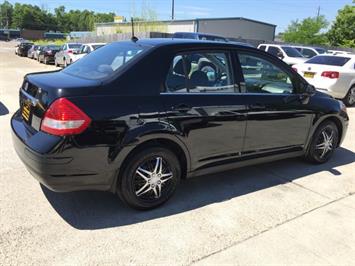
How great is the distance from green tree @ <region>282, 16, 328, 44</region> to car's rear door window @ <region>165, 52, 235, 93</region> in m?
49.3

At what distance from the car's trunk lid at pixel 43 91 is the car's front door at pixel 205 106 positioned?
0.79 meters

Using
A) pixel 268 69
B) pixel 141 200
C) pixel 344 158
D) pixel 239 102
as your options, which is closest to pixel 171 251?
pixel 141 200

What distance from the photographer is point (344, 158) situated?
5.93 m

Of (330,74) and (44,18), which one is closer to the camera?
(330,74)

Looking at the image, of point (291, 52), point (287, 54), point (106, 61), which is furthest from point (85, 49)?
point (106, 61)

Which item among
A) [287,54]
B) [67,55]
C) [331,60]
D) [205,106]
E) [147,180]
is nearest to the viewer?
[147,180]

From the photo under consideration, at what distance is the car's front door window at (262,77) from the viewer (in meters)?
4.34

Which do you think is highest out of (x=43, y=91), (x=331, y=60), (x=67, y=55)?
(x=43, y=91)

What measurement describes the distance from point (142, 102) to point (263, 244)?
5.59 ft

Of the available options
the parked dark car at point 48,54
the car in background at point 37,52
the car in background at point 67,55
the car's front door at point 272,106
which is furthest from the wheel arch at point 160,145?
the car in background at point 37,52

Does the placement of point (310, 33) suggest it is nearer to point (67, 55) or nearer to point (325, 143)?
point (67, 55)

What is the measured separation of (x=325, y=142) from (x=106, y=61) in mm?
3389

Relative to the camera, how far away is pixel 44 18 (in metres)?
130

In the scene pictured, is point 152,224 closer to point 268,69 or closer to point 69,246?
point 69,246
